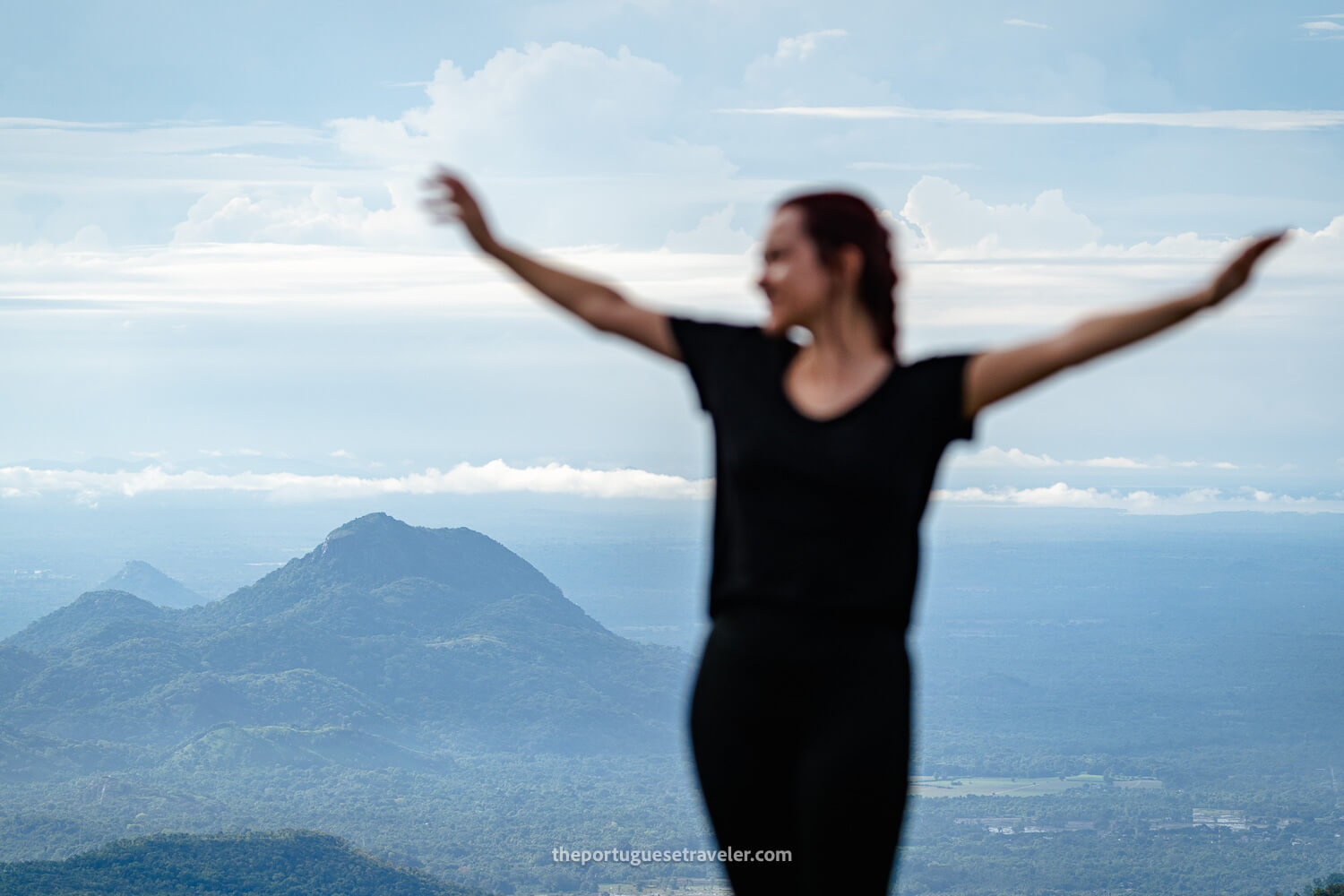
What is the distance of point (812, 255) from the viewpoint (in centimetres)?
175

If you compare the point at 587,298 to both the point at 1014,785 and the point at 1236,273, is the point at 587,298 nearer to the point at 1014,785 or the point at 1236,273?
the point at 1236,273

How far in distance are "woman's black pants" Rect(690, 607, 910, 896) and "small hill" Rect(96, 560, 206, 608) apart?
182m

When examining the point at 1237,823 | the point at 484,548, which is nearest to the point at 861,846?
the point at 1237,823

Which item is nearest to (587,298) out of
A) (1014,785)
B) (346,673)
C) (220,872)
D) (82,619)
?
(220,872)

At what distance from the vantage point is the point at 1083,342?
1.62m

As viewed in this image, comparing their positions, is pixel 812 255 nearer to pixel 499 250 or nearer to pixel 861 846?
pixel 499 250

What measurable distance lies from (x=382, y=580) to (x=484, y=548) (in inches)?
639

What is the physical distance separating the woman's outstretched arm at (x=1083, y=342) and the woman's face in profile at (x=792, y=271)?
0.70 ft

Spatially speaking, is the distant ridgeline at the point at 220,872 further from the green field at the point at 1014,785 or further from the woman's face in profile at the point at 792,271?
the woman's face in profile at the point at 792,271

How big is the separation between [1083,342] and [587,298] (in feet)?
2.27

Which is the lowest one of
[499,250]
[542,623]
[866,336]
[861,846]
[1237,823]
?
[1237,823]

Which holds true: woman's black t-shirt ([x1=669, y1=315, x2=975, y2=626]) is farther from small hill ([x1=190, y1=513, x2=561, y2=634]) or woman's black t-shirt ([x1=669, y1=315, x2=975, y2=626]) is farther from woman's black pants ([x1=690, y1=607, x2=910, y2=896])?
small hill ([x1=190, y1=513, x2=561, y2=634])

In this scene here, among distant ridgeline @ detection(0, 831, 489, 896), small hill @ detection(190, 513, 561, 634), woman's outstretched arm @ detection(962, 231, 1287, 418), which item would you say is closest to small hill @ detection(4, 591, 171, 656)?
small hill @ detection(190, 513, 561, 634)

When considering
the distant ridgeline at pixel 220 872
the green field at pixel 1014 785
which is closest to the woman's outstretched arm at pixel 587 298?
the distant ridgeline at pixel 220 872
